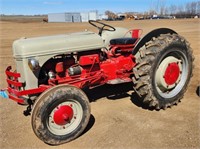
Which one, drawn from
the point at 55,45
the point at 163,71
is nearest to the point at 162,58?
the point at 163,71

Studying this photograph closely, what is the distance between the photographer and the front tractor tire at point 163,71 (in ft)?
14.8

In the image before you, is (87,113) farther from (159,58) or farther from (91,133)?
(159,58)

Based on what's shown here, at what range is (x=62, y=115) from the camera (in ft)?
12.5

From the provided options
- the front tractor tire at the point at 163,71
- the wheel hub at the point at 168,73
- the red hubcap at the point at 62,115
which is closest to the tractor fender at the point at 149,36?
the front tractor tire at the point at 163,71

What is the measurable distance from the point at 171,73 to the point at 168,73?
3.1 inches

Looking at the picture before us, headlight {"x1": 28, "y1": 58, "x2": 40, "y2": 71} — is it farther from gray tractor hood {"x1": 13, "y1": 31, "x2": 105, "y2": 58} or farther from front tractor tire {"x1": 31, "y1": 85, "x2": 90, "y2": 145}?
front tractor tire {"x1": 31, "y1": 85, "x2": 90, "y2": 145}

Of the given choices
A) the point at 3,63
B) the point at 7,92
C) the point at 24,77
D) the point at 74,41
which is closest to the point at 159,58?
the point at 74,41

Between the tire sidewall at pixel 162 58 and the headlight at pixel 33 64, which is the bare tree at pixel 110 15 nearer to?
the tire sidewall at pixel 162 58

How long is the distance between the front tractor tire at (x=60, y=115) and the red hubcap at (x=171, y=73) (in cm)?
174

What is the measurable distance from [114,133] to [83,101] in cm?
70

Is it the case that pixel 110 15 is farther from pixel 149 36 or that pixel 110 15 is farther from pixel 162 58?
pixel 162 58

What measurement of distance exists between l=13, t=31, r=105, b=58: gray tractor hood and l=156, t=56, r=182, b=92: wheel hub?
1.20 m

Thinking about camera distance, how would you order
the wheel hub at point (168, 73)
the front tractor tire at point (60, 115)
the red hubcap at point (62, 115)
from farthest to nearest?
the wheel hub at point (168, 73), the red hubcap at point (62, 115), the front tractor tire at point (60, 115)

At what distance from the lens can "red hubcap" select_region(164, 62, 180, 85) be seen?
16.1 feet
